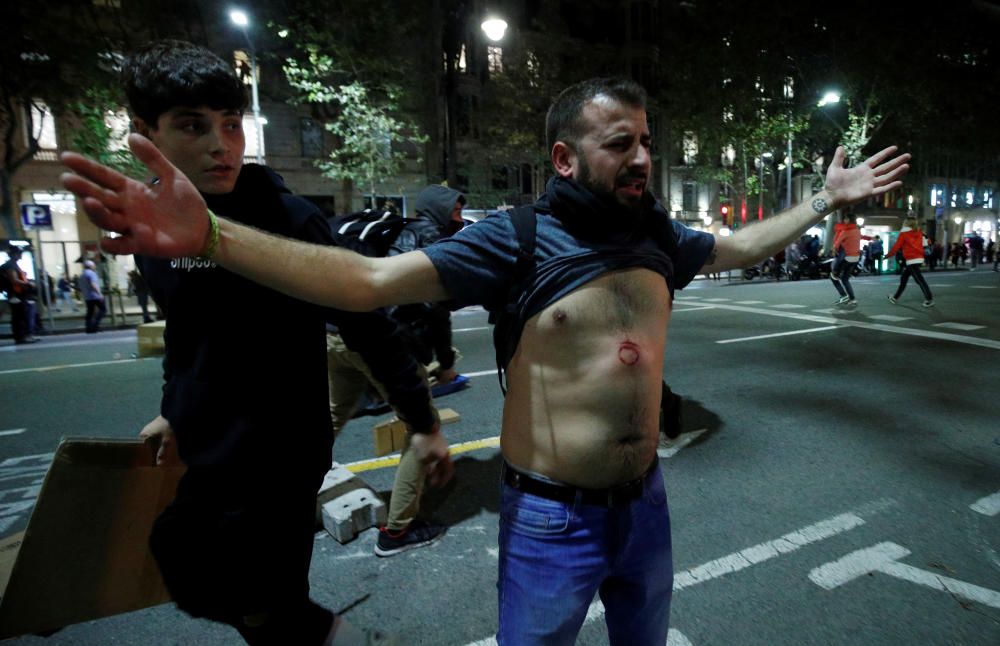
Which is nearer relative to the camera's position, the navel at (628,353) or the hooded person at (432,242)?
the navel at (628,353)

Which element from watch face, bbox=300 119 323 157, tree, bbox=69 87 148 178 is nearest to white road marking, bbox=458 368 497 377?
tree, bbox=69 87 148 178

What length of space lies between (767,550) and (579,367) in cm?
220

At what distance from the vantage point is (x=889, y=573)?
282 centimetres

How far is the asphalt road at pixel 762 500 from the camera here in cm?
253

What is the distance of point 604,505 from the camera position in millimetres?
1533

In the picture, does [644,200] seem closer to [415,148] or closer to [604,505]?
[604,505]

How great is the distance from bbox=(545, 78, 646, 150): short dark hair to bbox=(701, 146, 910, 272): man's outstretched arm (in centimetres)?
74

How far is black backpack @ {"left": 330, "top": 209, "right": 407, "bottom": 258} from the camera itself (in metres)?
3.18

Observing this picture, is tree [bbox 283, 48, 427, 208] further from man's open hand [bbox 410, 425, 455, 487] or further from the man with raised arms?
the man with raised arms

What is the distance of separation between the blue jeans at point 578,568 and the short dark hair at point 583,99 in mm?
1010

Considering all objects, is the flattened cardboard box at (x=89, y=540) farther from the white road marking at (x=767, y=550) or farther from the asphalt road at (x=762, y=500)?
the white road marking at (x=767, y=550)

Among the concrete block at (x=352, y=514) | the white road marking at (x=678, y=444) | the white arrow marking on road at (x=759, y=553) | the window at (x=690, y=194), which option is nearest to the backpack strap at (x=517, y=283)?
the white arrow marking on road at (x=759, y=553)

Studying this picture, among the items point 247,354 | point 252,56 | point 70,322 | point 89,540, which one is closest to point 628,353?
point 247,354

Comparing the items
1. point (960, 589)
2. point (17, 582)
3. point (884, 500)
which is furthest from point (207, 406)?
point (884, 500)
